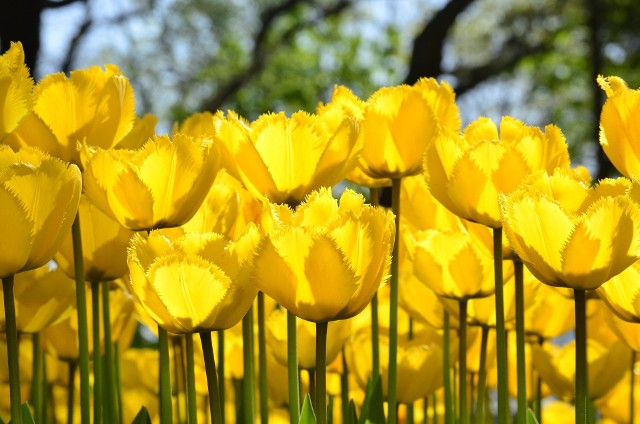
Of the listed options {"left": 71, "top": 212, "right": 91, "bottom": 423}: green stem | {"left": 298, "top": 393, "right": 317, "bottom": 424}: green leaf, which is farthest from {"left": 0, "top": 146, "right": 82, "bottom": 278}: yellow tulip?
{"left": 298, "top": 393, "right": 317, "bottom": 424}: green leaf

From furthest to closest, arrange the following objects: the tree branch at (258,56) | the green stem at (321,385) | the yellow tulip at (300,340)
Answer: the tree branch at (258,56) → the yellow tulip at (300,340) → the green stem at (321,385)

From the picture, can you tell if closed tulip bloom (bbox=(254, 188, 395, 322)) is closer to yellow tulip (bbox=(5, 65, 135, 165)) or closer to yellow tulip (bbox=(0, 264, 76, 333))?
yellow tulip (bbox=(5, 65, 135, 165))

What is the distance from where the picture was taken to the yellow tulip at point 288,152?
915 millimetres

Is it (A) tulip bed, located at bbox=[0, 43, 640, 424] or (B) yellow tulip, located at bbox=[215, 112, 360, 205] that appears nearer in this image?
(A) tulip bed, located at bbox=[0, 43, 640, 424]

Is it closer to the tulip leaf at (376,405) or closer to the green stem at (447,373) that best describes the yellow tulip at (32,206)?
the tulip leaf at (376,405)

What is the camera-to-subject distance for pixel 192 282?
709 mm

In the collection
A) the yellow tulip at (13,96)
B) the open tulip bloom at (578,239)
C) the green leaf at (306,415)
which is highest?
the yellow tulip at (13,96)

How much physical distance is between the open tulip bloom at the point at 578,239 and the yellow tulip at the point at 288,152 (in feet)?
0.69

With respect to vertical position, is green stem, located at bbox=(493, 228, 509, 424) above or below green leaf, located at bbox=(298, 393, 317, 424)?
above

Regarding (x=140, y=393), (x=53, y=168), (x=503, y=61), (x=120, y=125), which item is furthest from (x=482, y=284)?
(x=503, y=61)

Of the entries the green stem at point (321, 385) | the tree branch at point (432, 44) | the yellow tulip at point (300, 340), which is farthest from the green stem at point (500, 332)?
the tree branch at point (432, 44)

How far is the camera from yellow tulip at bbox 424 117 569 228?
87cm

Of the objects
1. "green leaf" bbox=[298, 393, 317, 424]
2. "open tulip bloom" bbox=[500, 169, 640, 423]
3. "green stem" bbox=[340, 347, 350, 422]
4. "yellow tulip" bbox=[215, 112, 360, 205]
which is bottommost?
"green stem" bbox=[340, 347, 350, 422]

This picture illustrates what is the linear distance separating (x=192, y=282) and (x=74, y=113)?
1.09 ft
